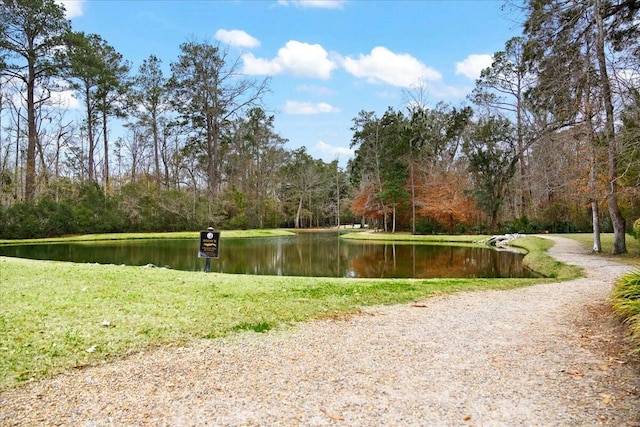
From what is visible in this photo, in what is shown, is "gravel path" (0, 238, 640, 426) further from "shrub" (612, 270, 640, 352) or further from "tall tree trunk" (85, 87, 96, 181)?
"tall tree trunk" (85, 87, 96, 181)

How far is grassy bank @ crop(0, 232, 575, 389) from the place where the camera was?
3.77 metres

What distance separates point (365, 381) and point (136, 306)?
3501 mm

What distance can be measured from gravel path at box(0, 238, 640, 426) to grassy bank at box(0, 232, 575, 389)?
365 millimetres

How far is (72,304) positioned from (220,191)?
36159 mm

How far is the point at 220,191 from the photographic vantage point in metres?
40.7

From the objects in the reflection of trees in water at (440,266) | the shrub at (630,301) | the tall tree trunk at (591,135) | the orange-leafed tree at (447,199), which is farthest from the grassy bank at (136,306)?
the orange-leafed tree at (447,199)

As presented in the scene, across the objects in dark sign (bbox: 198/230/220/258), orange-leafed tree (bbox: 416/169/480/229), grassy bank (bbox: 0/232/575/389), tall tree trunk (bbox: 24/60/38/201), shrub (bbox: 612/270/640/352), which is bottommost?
grassy bank (bbox: 0/232/575/389)

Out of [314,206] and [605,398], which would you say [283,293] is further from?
[314,206]

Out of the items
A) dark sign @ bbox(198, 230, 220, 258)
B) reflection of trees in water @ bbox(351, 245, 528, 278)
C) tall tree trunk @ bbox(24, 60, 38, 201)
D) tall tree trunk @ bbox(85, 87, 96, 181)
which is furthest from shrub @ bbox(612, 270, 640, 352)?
tall tree trunk @ bbox(85, 87, 96, 181)

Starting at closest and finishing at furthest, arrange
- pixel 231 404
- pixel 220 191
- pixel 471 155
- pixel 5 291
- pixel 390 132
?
pixel 231 404
pixel 5 291
pixel 471 155
pixel 390 132
pixel 220 191

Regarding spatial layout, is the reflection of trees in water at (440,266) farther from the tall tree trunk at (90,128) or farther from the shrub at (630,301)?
the tall tree trunk at (90,128)

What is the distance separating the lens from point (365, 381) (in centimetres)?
318

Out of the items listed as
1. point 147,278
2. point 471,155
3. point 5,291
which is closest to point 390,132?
point 471,155

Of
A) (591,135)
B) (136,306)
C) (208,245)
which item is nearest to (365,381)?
(136,306)
